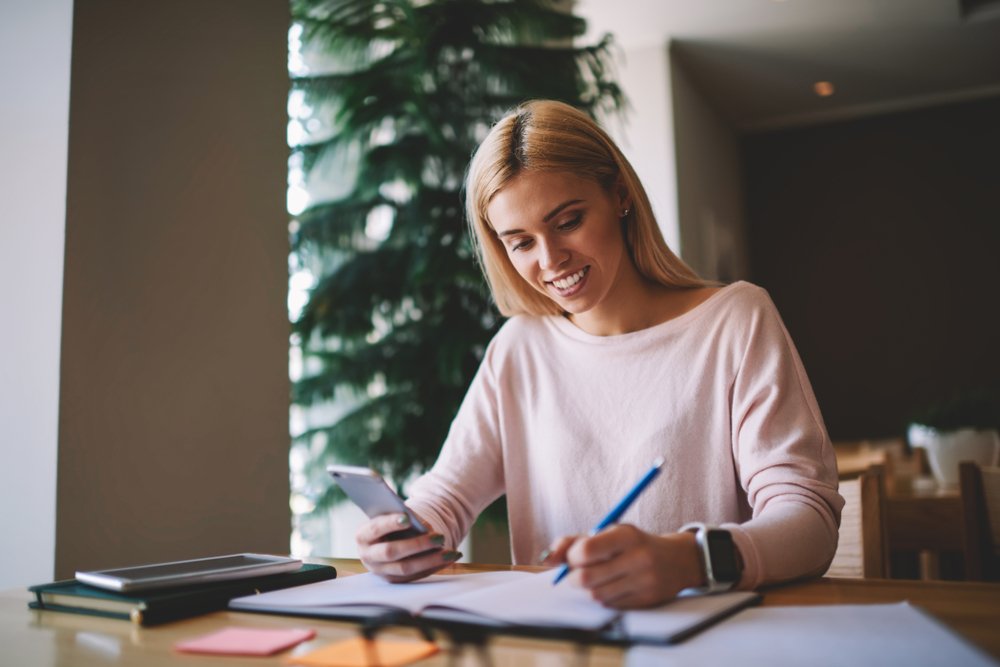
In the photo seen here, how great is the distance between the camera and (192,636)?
0.75m

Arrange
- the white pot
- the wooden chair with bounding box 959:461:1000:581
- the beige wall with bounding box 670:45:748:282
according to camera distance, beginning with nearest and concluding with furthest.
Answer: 1. the wooden chair with bounding box 959:461:1000:581
2. the white pot
3. the beige wall with bounding box 670:45:748:282

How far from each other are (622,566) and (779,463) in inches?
16.6

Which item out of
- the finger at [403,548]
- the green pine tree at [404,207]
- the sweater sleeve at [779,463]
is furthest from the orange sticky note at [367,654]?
the green pine tree at [404,207]

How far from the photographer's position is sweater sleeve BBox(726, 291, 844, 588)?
0.88m

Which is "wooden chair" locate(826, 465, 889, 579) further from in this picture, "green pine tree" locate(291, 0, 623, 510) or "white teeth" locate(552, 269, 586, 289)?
"green pine tree" locate(291, 0, 623, 510)

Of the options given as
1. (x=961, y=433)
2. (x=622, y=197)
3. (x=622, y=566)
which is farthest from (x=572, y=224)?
(x=961, y=433)

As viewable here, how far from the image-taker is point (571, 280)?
128 centimetres

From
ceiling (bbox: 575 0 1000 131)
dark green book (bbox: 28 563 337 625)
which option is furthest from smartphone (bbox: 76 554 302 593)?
ceiling (bbox: 575 0 1000 131)

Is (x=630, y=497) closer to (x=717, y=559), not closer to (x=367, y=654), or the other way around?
(x=717, y=559)

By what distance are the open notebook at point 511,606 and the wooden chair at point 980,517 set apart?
1.07 meters

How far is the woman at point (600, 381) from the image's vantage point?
1.12m

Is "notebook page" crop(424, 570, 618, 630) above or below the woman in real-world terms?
below

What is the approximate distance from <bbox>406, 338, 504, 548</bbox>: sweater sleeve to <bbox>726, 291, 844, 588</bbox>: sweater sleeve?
42 centimetres

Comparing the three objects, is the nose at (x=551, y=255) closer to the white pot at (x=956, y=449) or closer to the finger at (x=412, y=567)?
the finger at (x=412, y=567)
